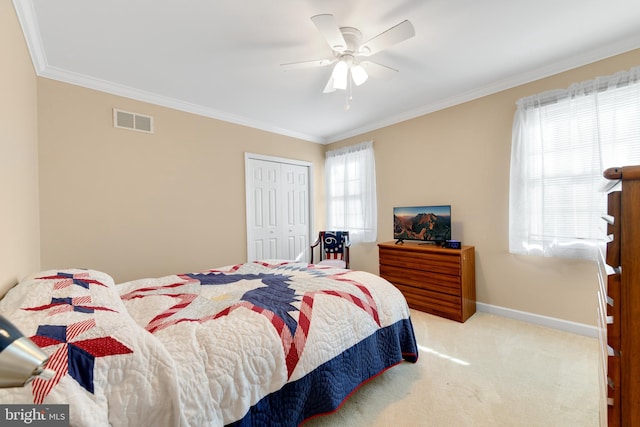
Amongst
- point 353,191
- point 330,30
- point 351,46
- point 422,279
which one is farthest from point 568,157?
point 353,191

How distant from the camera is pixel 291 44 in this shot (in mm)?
2125

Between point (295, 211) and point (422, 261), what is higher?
point (295, 211)

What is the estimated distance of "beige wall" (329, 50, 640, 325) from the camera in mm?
2439

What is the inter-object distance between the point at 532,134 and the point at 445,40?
138 centimetres

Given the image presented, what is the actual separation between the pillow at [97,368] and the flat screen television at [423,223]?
303 centimetres

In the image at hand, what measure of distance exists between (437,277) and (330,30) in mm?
2615

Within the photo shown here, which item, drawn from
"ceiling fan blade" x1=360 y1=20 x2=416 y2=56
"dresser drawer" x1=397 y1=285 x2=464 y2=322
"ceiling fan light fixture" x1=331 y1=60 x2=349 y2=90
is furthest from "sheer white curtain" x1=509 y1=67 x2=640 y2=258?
"ceiling fan light fixture" x1=331 y1=60 x2=349 y2=90

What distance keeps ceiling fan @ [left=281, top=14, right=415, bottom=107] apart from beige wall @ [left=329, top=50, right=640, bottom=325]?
4.37 feet

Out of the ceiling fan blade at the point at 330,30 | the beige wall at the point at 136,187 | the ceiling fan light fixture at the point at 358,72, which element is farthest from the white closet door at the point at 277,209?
the ceiling fan blade at the point at 330,30

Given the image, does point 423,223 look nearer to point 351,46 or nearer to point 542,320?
point 542,320

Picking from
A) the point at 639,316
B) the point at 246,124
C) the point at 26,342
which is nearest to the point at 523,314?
the point at 639,316

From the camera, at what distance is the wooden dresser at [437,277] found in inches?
109

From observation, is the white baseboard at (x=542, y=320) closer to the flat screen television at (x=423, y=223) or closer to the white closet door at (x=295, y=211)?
the flat screen television at (x=423, y=223)

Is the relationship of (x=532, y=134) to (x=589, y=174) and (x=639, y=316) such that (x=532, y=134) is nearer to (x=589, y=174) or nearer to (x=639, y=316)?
(x=589, y=174)
